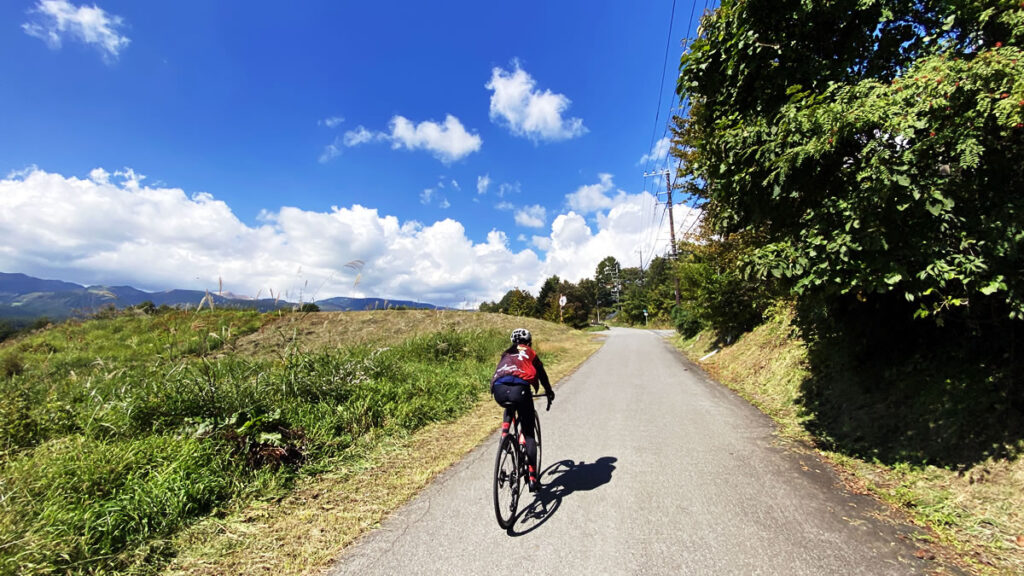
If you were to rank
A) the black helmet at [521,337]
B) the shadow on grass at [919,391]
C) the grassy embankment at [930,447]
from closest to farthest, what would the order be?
the grassy embankment at [930,447] → the shadow on grass at [919,391] → the black helmet at [521,337]

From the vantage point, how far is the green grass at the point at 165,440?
275 centimetres

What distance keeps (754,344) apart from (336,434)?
11639 millimetres

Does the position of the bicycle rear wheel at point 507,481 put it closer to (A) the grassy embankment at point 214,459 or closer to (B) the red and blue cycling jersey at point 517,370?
(B) the red and blue cycling jersey at point 517,370

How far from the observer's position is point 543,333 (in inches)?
1035

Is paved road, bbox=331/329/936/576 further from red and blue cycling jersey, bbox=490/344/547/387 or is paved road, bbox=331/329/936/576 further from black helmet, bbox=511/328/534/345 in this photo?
black helmet, bbox=511/328/534/345

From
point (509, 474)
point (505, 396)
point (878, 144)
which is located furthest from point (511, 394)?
point (878, 144)

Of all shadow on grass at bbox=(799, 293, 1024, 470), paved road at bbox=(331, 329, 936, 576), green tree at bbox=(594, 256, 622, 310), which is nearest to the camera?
paved road at bbox=(331, 329, 936, 576)

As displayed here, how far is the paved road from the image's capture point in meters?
2.68

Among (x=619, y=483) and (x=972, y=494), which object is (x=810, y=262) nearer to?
(x=972, y=494)

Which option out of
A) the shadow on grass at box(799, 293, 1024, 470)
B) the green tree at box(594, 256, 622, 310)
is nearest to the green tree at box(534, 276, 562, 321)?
the green tree at box(594, 256, 622, 310)

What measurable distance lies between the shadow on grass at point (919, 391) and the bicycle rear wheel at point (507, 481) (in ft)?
14.0

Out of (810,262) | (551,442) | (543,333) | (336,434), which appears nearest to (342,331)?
(543,333)

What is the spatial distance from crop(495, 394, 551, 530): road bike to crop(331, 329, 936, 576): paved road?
133 millimetres

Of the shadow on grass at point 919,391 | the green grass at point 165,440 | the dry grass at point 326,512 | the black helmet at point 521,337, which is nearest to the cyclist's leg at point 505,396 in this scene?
the black helmet at point 521,337
